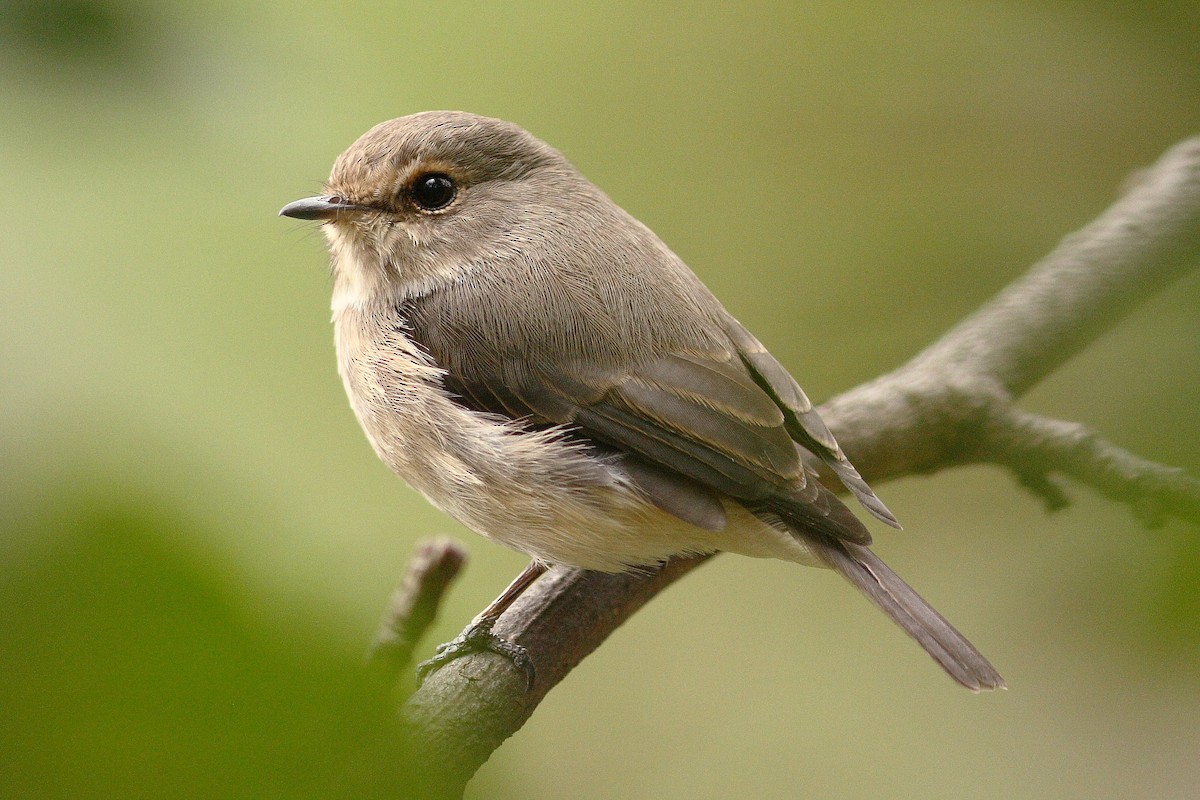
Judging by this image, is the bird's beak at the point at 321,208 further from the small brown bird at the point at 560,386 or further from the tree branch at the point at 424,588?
the tree branch at the point at 424,588

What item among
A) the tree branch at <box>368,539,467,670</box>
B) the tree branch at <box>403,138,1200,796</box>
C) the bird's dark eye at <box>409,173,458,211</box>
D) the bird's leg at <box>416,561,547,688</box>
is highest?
the bird's dark eye at <box>409,173,458,211</box>

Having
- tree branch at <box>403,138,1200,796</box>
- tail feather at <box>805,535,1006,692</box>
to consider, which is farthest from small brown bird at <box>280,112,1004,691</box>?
tree branch at <box>403,138,1200,796</box>

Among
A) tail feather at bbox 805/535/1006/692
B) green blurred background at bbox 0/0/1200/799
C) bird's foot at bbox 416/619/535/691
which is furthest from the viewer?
bird's foot at bbox 416/619/535/691

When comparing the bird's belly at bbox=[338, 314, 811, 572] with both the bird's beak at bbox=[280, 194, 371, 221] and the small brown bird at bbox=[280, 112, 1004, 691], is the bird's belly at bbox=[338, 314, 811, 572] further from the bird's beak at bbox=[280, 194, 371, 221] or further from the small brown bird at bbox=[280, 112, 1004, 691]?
the bird's beak at bbox=[280, 194, 371, 221]

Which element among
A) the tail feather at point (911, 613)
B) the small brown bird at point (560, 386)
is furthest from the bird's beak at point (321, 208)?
the tail feather at point (911, 613)

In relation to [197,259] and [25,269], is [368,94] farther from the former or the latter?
[197,259]

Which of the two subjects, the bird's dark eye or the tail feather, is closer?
the tail feather
